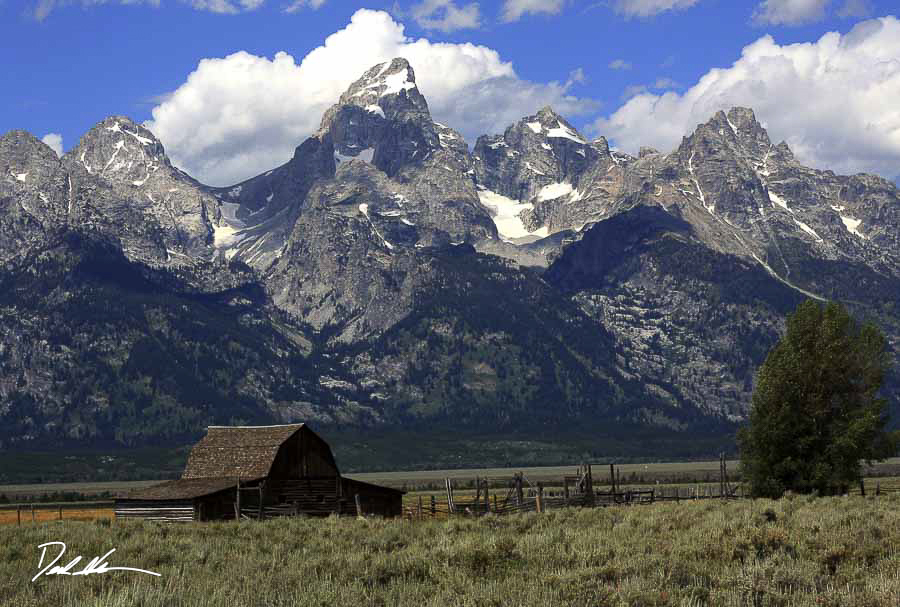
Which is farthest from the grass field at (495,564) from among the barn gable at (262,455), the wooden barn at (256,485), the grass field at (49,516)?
the grass field at (49,516)

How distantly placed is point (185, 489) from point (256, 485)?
13.5 feet

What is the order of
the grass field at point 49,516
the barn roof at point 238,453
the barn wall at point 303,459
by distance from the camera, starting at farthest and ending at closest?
the grass field at point 49,516
the barn wall at point 303,459
the barn roof at point 238,453

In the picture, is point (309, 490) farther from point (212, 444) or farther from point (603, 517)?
point (603, 517)

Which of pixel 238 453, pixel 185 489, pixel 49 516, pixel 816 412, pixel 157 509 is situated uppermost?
pixel 816 412

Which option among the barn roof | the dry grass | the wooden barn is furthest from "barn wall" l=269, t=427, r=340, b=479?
the dry grass

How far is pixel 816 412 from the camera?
57.8m

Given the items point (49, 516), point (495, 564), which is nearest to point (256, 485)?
point (49, 516)

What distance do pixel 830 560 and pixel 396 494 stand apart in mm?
Result: 47885

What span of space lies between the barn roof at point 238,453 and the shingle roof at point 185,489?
890mm

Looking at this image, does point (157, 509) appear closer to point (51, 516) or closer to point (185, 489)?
point (185, 489)

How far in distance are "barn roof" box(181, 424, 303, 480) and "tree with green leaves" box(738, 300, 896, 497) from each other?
2867cm

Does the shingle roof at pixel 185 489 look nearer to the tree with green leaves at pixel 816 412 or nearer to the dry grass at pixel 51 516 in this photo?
the dry grass at pixel 51 516

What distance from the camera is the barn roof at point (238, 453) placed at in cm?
6225

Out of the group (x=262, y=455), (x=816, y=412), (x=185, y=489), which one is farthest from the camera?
(x=262, y=455)
